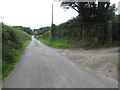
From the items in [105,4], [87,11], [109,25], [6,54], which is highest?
[105,4]

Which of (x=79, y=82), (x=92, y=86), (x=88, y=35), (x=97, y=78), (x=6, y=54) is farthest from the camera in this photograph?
(x=88, y=35)

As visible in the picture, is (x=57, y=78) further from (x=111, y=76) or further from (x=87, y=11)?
(x=87, y=11)

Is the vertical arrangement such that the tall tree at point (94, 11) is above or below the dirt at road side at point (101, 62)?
above

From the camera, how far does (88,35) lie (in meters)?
15.5

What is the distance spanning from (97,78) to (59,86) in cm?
173

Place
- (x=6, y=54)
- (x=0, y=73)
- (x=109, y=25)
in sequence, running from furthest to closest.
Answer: (x=109, y=25)
(x=6, y=54)
(x=0, y=73)

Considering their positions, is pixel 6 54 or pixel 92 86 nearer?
pixel 92 86

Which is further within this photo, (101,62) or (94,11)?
(94,11)

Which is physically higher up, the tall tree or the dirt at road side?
the tall tree

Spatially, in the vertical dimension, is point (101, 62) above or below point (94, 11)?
below

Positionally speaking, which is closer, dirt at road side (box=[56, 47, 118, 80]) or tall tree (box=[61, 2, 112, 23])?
dirt at road side (box=[56, 47, 118, 80])

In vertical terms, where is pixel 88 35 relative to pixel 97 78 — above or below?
above

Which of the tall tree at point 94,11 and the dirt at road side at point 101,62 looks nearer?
the dirt at road side at point 101,62

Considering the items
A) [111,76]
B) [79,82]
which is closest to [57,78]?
[79,82]
